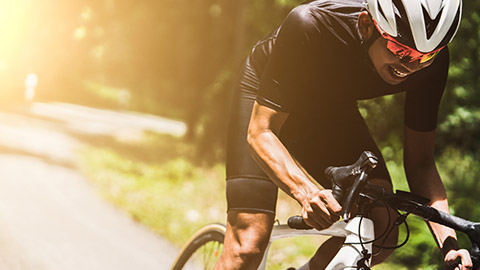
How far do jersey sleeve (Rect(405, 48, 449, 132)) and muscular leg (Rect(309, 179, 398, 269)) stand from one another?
325 mm

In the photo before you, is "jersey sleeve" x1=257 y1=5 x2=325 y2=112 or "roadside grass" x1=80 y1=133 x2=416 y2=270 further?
"roadside grass" x1=80 y1=133 x2=416 y2=270

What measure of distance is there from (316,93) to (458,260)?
98 cm

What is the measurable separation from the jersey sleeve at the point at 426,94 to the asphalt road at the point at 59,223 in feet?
12.1

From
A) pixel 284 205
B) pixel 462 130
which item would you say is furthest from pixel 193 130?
pixel 462 130

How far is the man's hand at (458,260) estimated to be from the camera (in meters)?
2.39

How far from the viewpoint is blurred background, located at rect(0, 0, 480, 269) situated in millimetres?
7211

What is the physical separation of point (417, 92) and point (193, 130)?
12.8 meters

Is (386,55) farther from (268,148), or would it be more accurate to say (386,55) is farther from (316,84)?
(268,148)

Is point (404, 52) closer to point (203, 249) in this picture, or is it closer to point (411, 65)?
point (411, 65)

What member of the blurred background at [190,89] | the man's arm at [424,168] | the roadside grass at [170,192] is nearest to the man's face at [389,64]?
the man's arm at [424,168]

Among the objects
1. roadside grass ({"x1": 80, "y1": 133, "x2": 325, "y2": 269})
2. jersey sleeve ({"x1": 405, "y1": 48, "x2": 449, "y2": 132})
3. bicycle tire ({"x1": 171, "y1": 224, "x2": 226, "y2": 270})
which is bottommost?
roadside grass ({"x1": 80, "y1": 133, "x2": 325, "y2": 269})

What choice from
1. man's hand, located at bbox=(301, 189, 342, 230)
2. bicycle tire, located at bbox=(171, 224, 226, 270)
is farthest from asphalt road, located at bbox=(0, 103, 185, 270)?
man's hand, located at bbox=(301, 189, 342, 230)

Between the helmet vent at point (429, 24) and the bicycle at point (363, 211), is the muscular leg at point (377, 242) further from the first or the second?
the helmet vent at point (429, 24)

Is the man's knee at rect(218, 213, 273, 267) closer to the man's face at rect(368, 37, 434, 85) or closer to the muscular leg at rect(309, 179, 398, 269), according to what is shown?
the muscular leg at rect(309, 179, 398, 269)
